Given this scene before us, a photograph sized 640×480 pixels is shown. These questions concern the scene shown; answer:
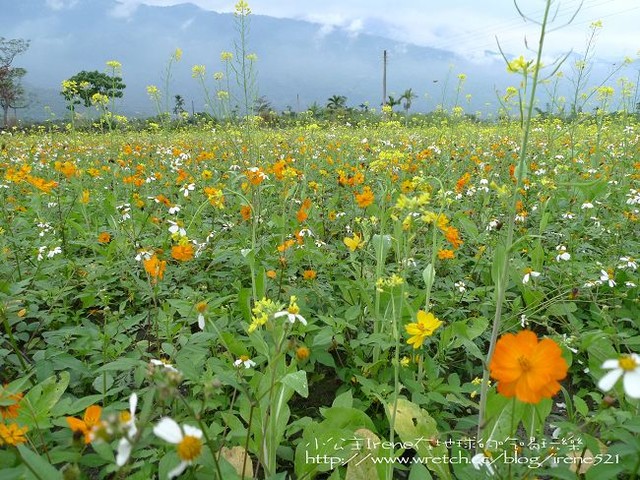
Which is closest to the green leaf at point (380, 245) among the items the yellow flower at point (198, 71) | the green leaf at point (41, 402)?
the green leaf at point (41, 402)

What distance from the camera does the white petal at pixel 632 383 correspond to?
22.5 inches

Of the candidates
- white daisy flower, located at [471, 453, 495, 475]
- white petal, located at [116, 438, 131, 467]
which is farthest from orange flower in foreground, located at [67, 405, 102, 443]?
white daisy flower, located at [471, 453, 495, 475]

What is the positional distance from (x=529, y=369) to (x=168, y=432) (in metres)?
0.53

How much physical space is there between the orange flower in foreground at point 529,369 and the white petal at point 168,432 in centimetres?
46

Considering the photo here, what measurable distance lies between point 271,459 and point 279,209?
2244 mm

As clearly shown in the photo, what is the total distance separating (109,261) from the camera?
2141 mm

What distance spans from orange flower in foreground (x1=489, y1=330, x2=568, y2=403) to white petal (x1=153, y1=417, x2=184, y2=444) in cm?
46

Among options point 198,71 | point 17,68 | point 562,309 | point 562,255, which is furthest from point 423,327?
point 17,68

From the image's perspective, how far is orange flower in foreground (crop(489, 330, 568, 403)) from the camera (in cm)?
69

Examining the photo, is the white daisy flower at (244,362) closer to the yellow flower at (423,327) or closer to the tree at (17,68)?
the yellow flower at (423,327)

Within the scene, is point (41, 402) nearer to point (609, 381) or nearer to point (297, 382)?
point (297, 382)

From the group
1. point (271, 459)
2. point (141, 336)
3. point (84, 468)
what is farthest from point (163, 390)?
point (141, 336)

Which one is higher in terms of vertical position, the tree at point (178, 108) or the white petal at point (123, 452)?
the tree at point (178, 108)

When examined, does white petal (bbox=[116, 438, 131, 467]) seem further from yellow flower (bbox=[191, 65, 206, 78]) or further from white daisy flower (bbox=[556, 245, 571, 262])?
yellow flower (bbox=[191, 65, 206, 78])
